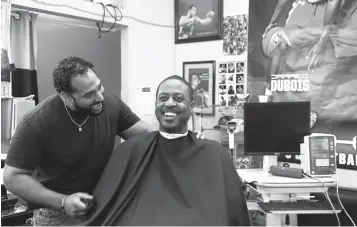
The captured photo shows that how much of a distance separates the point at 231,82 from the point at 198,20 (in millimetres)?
712

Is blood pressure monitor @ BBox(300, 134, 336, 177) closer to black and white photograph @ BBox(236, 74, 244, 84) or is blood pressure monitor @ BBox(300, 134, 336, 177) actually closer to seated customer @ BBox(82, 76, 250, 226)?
seated customer @ BBox(82, 76, 250, 226)

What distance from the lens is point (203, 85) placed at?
11.2 feet

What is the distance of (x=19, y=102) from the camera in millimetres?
2734

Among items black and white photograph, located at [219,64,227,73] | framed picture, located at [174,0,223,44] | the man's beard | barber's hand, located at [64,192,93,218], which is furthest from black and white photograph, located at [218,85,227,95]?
barber's hand, located at [64,192,93,218]

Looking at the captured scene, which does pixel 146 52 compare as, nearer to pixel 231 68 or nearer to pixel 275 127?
pixel 231 68

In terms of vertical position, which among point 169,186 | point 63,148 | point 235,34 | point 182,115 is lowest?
point 169,186

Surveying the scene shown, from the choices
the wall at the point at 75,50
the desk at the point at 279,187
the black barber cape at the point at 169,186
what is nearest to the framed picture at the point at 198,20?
the wall at the point at 75,50

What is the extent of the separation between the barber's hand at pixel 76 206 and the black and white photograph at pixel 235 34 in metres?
2.05

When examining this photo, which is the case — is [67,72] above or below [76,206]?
above

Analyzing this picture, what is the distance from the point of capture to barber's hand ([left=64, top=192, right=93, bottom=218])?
1517 mm

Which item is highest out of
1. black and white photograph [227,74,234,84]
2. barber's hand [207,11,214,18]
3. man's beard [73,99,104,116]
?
barber's hand [207,11,214,18]

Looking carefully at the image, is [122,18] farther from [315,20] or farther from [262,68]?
[315,20]

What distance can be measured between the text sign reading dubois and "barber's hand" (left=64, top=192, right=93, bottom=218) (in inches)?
72.4

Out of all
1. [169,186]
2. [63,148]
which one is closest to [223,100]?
[169,186]
